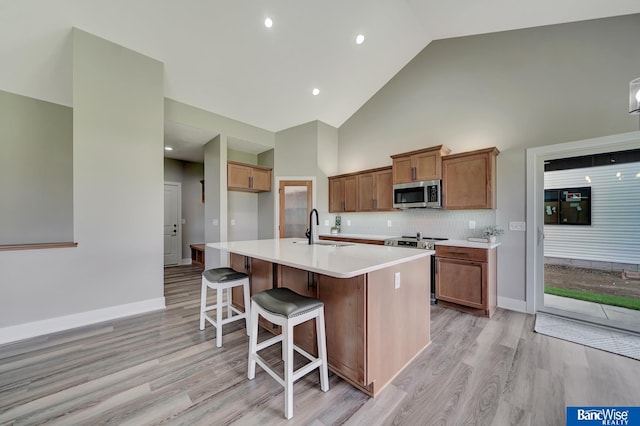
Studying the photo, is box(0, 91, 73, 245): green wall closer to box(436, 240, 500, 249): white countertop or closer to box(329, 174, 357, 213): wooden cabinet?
box(329, 174, 357, 213): wooden cabinet

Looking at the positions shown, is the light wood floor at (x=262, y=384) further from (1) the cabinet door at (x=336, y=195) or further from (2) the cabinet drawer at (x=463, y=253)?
(1) the cabinet door at (x=336, y=195)

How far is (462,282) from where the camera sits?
3109 mm

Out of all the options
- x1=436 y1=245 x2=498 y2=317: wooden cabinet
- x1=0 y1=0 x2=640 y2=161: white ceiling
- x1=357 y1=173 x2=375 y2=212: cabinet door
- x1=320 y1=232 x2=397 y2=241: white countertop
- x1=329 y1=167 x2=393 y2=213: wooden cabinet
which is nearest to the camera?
x1=0 y1=0 x2=640 y2=161: white ceiling

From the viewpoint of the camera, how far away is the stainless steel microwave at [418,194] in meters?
3.52

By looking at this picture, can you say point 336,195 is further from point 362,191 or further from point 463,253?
point 463,253

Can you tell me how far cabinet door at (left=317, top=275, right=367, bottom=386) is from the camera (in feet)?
5.24

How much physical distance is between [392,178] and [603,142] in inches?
95.4

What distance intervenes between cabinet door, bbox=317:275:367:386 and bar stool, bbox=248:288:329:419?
154mm

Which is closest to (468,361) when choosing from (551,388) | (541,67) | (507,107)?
(551,388)

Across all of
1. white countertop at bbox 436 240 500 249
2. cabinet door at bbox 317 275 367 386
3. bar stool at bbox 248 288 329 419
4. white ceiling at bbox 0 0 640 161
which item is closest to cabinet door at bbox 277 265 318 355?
cabinet door at bbox 317 275 367 386

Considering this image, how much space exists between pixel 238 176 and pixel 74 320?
307cm

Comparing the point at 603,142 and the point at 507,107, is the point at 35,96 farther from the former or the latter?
the point at 603,142

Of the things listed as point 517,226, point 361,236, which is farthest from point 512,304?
point 361,236

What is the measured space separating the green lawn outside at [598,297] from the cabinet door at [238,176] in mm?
5078
